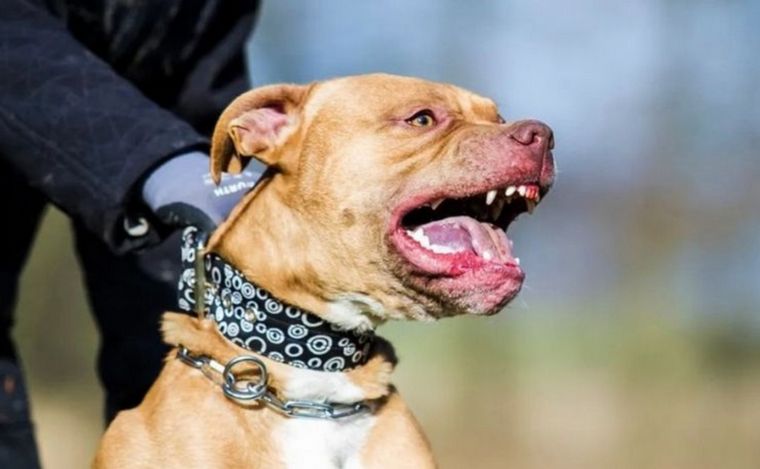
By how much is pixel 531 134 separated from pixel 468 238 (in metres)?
0.27

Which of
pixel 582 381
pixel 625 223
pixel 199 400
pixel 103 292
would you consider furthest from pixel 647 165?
pixel 199 400

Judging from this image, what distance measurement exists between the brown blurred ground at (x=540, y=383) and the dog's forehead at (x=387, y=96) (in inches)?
337

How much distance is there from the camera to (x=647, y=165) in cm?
1605

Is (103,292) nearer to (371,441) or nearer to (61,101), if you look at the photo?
(61,101)

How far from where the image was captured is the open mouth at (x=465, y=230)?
3867mm

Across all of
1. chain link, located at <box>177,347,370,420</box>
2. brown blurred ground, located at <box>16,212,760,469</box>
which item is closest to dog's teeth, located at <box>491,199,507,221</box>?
chain link, located at <box>177,347,370,420</box>

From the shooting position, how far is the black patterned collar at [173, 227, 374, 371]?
3.98 metres

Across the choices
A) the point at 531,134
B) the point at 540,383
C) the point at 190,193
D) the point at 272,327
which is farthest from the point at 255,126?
the point at 540,383

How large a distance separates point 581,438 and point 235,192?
10.5 metres

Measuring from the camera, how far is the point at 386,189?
4000 millimetres

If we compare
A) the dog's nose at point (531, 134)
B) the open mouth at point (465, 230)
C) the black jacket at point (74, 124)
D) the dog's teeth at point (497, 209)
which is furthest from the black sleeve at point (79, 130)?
the dog's nose at point (531, 134)

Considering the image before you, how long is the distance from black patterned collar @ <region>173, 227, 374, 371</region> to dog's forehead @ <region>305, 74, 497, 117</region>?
0.48 meters

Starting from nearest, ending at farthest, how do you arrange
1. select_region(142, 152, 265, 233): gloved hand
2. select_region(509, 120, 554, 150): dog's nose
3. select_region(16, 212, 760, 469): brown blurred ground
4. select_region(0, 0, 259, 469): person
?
select_region(509, 120, 554, 150): dog's nose
select_region(142, 152, 265, 233): gloved hand
select_region(0, 0, 259, 469): person
select_region(16, 212, 760, 469): brown blurred ground

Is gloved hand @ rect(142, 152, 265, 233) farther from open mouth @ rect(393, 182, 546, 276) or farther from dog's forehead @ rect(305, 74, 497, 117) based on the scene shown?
open mouth @ rect(393, 182, 546, 276)
